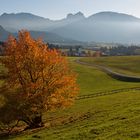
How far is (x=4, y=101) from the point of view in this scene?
138ft

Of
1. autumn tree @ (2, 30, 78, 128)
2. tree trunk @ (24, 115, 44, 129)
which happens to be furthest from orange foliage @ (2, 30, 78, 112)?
tree trunk @ (24, 115, 44, 129)

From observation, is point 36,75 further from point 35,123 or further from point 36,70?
point 35,123

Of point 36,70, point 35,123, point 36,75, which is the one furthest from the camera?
point 35,123

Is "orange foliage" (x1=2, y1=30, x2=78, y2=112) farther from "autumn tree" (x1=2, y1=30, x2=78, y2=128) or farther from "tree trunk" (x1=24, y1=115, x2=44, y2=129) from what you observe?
"tree trunk" (x1=24, y1=115, x2=44, y2=129)

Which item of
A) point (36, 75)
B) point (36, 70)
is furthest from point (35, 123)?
point (36, 70)

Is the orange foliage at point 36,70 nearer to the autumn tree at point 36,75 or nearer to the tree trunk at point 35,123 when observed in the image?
the autumn tree at point 36,75

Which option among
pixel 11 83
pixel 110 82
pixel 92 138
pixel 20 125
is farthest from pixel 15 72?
pixel 110 82

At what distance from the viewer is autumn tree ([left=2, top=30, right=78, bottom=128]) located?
43781 mm

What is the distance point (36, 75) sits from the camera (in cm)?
4528

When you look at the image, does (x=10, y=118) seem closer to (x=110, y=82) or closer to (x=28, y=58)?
(x=28, y=58)

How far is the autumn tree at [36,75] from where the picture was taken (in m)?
43.8

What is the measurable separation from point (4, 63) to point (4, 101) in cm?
580

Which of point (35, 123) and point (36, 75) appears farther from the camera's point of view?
point (35, 123)

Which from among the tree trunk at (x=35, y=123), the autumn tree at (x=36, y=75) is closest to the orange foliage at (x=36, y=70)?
the autumn tree at (x=36, y=75)
